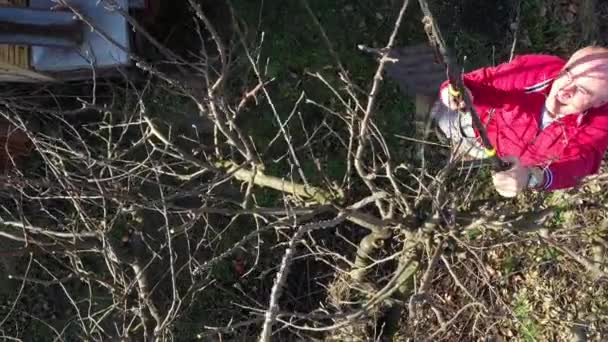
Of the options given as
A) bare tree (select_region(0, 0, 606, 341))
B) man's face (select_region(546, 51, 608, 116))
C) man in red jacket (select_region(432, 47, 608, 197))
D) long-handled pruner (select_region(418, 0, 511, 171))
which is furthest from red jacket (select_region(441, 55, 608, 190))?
bare tree (select_region(0, 0, 606, 341))

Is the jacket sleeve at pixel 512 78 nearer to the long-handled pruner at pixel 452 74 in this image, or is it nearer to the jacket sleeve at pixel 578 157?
the jacket sleeve at pixel 578 157

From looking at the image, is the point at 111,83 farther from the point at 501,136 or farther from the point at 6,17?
the point at 501,136

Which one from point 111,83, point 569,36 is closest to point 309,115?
point 111,83

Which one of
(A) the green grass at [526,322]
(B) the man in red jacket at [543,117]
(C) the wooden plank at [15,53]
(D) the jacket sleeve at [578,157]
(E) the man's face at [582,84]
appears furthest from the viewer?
(A) the green grass at [526,322]

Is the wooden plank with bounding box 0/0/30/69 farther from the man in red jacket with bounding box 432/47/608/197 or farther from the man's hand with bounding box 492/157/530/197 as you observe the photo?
the man's hand with bounding box 492/157/530/197

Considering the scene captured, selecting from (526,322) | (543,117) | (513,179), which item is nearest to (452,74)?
(513,179)


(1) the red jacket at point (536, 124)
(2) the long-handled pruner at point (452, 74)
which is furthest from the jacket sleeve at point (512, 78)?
(2) the long-handled pruner at point (452, 74)

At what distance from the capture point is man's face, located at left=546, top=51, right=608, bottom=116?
8.18 ft

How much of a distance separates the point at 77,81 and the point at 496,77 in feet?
10.5

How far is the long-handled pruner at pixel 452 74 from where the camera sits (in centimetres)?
180

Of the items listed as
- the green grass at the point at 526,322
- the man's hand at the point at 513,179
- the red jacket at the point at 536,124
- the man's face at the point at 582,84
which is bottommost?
the green grass at the point at 526,322

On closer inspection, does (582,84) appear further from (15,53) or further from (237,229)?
(15,53)

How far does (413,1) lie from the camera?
4688 mm

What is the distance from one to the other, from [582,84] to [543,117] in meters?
0.42
